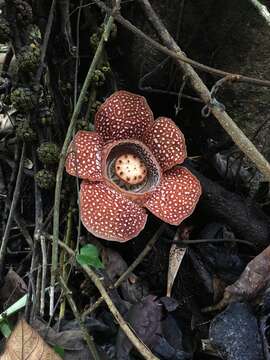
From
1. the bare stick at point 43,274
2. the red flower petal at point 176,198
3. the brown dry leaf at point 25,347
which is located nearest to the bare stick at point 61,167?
the bare stick at point 43,274

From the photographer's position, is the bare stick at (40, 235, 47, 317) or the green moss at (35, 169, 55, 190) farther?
the green moss at (35, 169, 55, 190)

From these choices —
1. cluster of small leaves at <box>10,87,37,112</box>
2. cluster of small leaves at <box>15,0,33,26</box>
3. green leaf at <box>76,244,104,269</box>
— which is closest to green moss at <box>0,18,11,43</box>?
cluster of small leaves at <box>15,0,33,26</box>

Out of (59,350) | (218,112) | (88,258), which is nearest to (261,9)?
(218,112)

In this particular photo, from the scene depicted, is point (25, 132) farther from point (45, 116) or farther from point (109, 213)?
point (109, 213)

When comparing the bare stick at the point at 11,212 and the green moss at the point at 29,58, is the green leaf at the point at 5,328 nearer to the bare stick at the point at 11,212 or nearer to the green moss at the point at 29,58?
the bare stick at the point at 11,212

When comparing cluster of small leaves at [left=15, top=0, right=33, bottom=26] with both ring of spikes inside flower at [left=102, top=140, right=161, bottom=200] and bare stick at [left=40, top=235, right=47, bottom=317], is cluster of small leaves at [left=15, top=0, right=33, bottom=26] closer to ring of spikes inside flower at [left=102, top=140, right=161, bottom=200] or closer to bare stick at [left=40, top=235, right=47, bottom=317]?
ring of spikes inside flower at [left=102, top=140, right=161, bottom=200]

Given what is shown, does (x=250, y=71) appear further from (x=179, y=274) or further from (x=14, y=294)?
(x=14, y=294)

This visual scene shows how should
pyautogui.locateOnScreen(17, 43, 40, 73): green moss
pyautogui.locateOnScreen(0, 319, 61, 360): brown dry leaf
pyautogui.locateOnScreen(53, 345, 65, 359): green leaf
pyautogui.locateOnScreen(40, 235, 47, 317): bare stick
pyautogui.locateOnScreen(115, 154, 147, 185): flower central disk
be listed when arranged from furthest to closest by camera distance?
pyautogui.locateOnScreen(115, 154, 147, 185): flower central disk < pyautogui.locateOnScreen(17, 43, 40, 73): green moss < pyautogui.locateOnScreen(40, 235, 47, 317): bare stick < pyautogui.locateOnScreen(53, 345, 65, 359): green leaf < pyautogui.locateOnScreen(0, 319, 61, 360): brown dry leaf
